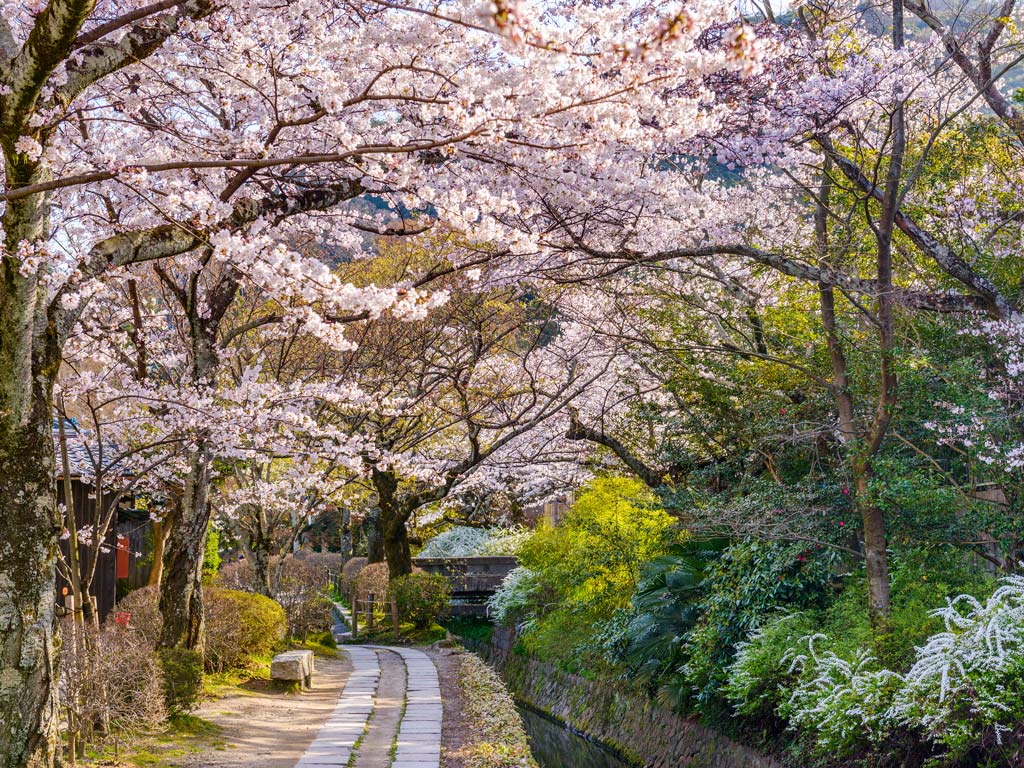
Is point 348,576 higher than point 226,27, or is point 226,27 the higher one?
point 226,27

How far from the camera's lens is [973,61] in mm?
9516

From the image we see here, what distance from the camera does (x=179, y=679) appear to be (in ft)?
29.8

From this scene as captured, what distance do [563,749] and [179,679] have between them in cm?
513

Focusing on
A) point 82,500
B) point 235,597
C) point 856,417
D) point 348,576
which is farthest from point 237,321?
point 348,576

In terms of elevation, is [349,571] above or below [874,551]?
below

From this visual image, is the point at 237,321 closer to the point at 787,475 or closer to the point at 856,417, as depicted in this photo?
the point at 787,475

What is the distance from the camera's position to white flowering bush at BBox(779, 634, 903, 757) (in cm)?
662

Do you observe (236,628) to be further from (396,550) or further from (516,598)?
(396,550)

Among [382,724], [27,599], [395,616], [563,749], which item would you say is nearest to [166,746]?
[382,724]

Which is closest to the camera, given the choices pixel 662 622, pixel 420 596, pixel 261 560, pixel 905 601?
pixel 905 601

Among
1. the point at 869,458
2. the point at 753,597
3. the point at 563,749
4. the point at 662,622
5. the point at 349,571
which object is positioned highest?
the point at 869,458

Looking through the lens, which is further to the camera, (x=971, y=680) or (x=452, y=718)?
(x=452, y=718)

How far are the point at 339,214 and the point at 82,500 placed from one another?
756cm

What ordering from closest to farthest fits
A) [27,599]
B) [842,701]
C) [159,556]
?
[27,599] → [842,701] → [159,556]
